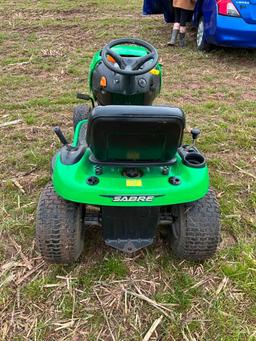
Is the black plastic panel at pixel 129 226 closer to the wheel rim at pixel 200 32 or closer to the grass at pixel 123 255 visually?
the grass at pixel 123 255

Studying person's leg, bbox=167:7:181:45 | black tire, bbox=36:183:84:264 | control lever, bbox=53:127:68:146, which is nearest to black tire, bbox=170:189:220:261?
black tire, bbox=36:183:84:264

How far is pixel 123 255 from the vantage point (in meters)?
2.85

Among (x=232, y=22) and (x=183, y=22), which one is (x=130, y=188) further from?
(x=183, y=22)

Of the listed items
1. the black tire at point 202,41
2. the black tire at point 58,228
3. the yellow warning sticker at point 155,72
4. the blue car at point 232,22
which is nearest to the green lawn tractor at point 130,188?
the black tire at point 58,228

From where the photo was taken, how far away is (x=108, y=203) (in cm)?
238

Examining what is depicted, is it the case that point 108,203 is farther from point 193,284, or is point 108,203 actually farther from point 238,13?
point 238,13

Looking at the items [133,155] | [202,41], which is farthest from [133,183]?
[202,41]

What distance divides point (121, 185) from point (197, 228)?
53 centimetres

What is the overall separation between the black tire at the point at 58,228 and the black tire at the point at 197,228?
584mm

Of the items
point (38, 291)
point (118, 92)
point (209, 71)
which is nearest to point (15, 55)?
point (209, 71)

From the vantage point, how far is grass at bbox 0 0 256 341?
2.39m

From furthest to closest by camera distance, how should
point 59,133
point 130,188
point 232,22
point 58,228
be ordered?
point 232,22 → point 59,133 → point 58,228 → point 130,188

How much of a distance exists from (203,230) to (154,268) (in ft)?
1.39

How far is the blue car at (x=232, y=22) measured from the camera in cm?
635
